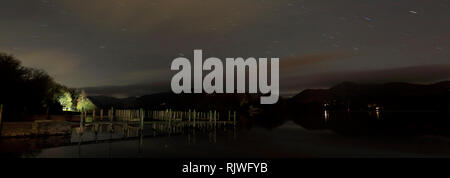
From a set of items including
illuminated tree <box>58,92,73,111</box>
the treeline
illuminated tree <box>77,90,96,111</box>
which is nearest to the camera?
the treeline

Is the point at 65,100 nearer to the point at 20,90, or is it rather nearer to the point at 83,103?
the point at 83,103

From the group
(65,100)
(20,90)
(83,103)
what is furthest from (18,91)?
(83,103)

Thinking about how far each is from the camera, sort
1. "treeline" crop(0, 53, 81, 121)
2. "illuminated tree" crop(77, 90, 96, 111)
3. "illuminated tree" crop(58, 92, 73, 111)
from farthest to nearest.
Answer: "illuminated tree" crop(77, 90, 96, 111), "illuminated tree" crop(58, 92, 73, 111), "treeline" crop(0, 53, 81, 121)

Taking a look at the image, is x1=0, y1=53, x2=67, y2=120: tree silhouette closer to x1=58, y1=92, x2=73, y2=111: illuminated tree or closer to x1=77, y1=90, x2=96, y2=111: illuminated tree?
x1=58, y1=92, x2=73, y2=111: illuminated tree

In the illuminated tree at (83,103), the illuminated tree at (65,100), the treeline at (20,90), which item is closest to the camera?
the treeline at (20,90)

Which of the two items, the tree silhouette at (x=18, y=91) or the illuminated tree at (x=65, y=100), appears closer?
the tree silhouette at (x=18, y=91)

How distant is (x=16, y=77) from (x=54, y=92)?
1148cm

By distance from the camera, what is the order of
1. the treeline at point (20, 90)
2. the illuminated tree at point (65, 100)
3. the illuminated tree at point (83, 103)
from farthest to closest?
the illuminated tree at point (83, 103) → the illuminated tree at point (65, 100) → the treeline at point (20, 90)

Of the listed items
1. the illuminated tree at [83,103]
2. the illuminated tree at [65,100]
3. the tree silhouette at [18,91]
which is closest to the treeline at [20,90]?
the tree silhouette at [18,91]

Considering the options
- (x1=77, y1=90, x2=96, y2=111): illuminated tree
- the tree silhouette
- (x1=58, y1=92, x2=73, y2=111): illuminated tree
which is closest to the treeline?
the tree silhouette

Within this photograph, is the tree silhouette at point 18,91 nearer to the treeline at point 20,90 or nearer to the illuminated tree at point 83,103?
the treeline at point 20,90
